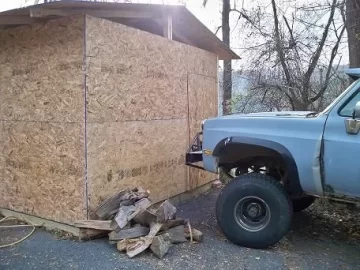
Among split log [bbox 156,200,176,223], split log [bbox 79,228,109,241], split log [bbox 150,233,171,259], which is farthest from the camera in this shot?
split log [bbox 79,228,109,241]

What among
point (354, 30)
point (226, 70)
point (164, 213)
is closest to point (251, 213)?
point (164, 213)

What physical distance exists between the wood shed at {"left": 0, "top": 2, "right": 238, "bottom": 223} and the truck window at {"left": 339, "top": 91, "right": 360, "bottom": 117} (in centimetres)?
281

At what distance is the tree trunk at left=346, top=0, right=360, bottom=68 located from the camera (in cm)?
739

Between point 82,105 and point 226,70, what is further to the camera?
point 226,70

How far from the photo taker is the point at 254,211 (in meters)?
4.48

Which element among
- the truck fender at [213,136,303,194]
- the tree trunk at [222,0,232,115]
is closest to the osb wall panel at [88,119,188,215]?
the truck fender at [213,136,303,194]

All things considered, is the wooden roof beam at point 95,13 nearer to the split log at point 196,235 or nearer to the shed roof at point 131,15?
the shed roof at point 131,15

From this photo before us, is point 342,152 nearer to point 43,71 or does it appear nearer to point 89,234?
point 89,234

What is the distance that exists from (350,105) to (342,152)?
20.8 inches

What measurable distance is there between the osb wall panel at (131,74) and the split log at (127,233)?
1445 millimetres

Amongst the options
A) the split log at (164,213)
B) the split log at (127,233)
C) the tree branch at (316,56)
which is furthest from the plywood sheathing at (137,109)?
the tree branch at (316,56)

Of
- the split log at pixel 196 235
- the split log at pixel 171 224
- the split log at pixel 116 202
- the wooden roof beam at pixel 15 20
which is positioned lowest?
the split log at pixel 196 235

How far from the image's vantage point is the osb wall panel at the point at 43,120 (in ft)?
15.3

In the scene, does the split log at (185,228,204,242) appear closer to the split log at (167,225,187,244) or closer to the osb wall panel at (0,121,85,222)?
the split log at (167,225,187,244)
